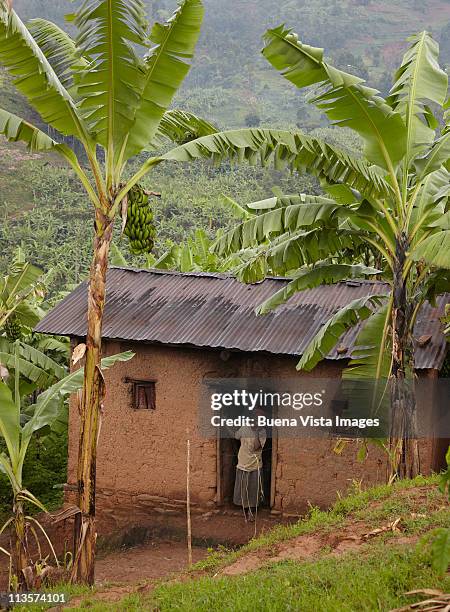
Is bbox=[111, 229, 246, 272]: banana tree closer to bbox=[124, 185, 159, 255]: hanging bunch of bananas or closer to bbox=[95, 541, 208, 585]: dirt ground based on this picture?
bbox=[95, 541, 208, 585]: dirt ground

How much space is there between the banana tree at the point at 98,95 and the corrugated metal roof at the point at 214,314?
2.92 metres

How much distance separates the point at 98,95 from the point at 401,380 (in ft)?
12.5

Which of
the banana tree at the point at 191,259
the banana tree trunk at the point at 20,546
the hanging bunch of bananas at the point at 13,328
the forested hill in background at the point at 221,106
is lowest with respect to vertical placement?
the banana tree trunk at the point at 20,546

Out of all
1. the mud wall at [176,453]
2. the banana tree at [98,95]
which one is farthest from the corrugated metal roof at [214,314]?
the banana tree at [98,95]

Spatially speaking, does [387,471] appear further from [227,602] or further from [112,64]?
[112,64]

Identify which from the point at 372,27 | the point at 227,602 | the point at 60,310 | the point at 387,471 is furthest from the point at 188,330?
the point at 372,27

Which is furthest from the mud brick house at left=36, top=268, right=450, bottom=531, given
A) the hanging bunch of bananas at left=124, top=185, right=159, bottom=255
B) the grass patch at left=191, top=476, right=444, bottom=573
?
the hanging bunch of bananas at left=124, top=185, right=159, bottom=255

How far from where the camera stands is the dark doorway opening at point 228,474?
10430 millimetres

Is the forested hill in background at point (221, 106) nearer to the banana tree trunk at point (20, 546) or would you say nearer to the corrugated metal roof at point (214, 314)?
the corrugated metal roof at point (214, 314)

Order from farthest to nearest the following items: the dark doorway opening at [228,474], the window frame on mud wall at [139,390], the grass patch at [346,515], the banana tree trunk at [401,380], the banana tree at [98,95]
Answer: the window frame on mud wall at [139,390], the dark doorway opening at [228,474], the banana tree trunk at [401,380], the grass patch at [346,515], the banana tree at [98,95]

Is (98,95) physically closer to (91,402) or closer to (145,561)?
(91,402)

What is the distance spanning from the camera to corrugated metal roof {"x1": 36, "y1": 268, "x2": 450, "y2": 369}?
32.2ft

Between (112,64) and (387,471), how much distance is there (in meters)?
5.51

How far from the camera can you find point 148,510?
417 inches
